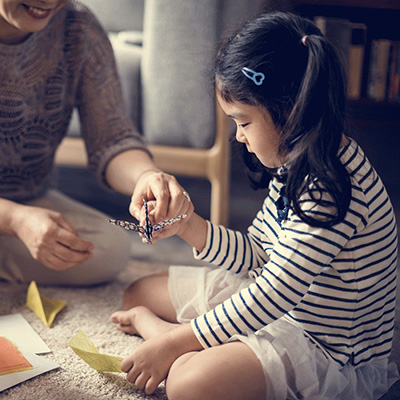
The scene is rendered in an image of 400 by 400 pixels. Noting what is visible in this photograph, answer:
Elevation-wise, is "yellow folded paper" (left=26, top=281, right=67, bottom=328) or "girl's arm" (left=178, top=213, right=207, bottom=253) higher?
"girl's arm" (left=178, top=213, right=207, bottom=253)

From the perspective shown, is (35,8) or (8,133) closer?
(35,8)

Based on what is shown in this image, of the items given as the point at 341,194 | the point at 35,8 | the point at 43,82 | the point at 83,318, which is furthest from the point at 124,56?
the point at 341,194

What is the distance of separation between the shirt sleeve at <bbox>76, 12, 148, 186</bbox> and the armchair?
213 mm

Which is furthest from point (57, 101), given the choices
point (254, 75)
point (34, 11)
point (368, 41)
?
point (368, 41)

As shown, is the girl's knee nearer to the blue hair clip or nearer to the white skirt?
the white skirt

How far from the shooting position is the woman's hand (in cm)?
89

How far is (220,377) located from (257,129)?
34 centimetres

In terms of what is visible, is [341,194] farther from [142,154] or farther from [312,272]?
Result: [142,154]

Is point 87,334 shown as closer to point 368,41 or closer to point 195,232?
point 195,232

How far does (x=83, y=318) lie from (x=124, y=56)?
2.34 ft

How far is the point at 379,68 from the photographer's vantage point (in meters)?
1.81

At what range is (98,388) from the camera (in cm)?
82

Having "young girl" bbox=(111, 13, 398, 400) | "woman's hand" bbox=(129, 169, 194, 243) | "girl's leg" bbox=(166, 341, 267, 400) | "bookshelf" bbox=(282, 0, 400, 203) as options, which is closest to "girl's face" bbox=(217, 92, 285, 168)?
"young girl" bbox=(111, 13, 398, 400)

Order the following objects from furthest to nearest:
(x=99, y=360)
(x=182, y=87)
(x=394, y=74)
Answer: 1. (x=394, y=74)
2. (x=182, y=87)
3. (x=99, y=360)
